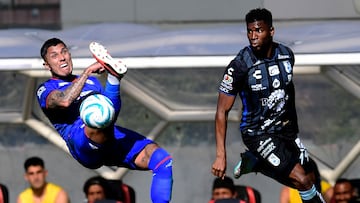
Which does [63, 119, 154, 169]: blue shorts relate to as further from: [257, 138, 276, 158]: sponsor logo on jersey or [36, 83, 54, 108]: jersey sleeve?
[257, 138, 276, 158]: sponsor logo on jersey

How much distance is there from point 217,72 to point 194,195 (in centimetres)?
135

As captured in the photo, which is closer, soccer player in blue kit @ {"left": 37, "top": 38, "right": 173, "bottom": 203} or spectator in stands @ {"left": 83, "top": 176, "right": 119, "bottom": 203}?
soccer player in blue kit @ {"left": 37, "top": 38, "right": 173, "bottom": 203}

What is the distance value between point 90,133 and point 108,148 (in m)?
0.23

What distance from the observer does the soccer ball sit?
31.7ft

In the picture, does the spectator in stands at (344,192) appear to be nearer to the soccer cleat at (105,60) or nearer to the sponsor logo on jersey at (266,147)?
the sponsor logo on jersey at (266,147)

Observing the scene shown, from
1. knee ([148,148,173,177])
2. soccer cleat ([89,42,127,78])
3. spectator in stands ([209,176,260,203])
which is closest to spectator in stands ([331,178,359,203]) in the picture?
spectator in stands ([209,176,260,203])

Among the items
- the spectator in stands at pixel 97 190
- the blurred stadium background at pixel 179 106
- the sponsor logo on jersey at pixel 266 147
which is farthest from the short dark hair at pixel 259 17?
the blurred stadium background at pixel 179 106

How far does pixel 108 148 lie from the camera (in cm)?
1016

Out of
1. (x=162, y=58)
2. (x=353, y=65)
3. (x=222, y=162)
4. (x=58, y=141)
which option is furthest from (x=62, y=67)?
(x=58, y=141)

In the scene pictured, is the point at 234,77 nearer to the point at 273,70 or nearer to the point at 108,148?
the point at 273,70

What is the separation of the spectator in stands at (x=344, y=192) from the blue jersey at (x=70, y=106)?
386 cm

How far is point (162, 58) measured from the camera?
13.1 meters

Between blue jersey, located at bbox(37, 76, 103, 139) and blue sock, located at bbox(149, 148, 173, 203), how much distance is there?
68cm

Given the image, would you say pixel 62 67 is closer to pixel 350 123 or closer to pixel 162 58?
pixel 162 58
